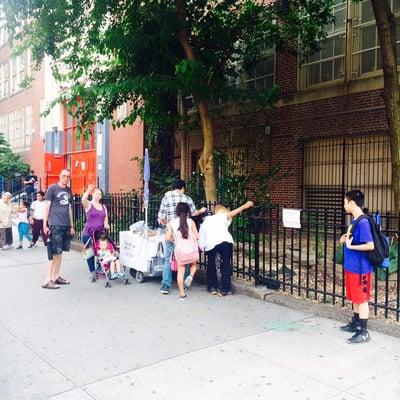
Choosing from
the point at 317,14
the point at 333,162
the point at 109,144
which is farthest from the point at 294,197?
the point at 109,144

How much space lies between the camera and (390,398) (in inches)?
144

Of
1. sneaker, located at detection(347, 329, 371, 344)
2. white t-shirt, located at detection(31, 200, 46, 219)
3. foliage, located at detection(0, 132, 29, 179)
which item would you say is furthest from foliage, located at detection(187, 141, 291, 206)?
foliage, located at detection(0, 132, 29, 179)

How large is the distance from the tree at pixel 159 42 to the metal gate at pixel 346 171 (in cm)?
223

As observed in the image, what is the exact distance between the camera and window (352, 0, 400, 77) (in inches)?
430

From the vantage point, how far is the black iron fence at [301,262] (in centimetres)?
598

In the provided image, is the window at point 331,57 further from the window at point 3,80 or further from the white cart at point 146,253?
the window at point 3,80

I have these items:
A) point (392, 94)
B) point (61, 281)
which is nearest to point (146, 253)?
point (61, 281)

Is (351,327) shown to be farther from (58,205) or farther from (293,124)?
(293,124)

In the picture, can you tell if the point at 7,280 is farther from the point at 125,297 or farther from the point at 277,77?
the point at 277,77

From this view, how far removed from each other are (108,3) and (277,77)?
224 inches

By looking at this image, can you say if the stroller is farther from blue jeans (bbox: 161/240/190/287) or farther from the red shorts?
the red shorts

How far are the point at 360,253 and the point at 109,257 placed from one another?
4194mm

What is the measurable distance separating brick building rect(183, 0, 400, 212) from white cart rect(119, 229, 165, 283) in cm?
563

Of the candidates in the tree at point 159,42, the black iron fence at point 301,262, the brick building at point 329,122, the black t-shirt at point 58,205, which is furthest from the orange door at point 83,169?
the black t-shirt at point 58,205
